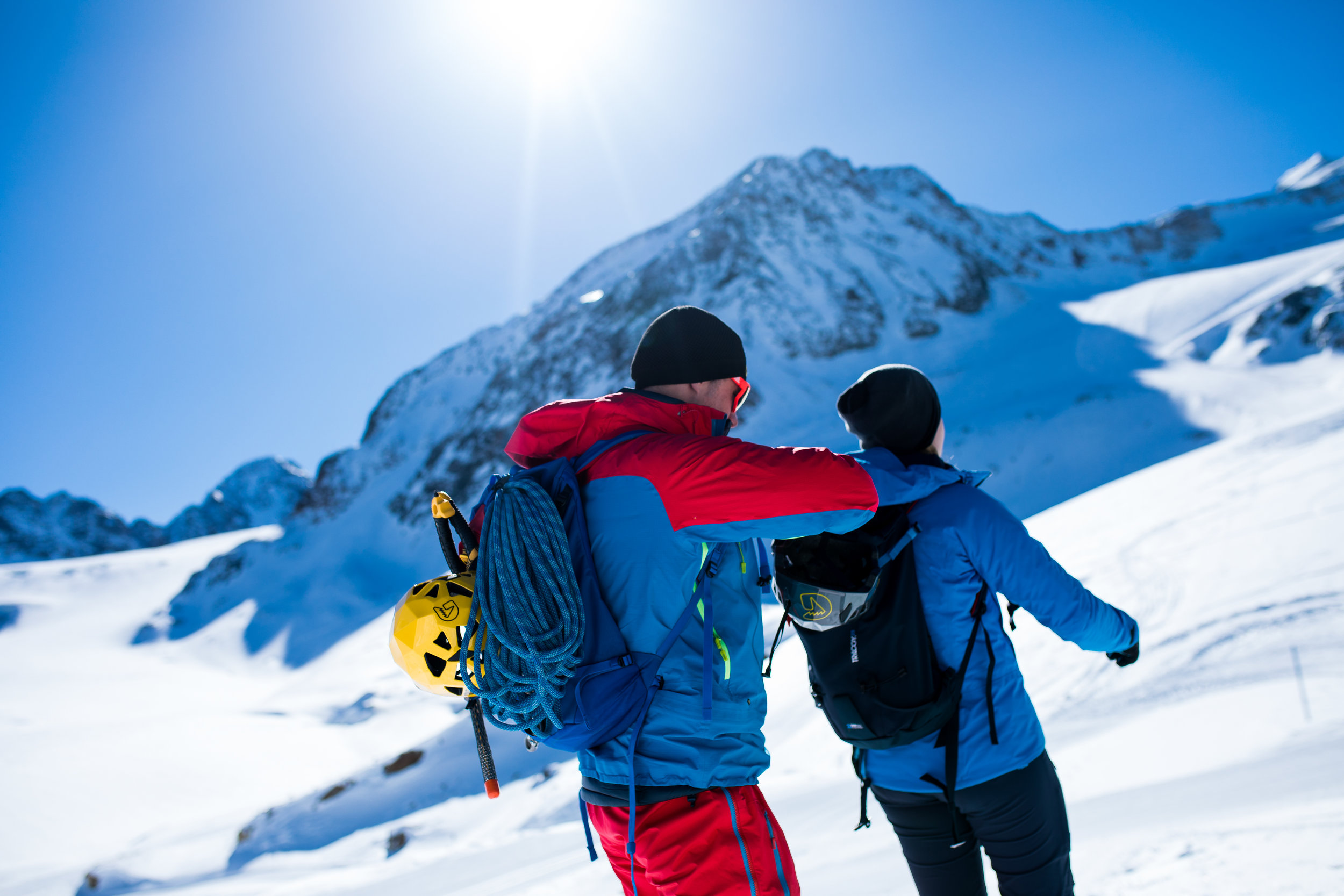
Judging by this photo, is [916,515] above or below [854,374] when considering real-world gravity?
below

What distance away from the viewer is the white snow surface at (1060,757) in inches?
116

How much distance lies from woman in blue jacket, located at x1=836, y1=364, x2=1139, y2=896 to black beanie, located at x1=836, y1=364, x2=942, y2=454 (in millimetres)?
37

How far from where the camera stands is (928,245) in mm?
43625

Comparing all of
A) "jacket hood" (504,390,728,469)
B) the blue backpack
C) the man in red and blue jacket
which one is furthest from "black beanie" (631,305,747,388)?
the blue backpack

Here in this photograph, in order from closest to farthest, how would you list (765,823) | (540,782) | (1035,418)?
1. (765,823)
2. (540,782)
3. (1035,418)

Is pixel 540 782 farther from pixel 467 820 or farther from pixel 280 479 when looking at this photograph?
pixel 280 479

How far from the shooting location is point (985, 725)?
185cm

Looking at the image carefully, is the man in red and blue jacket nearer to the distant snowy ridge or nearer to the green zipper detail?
the green zipper detail

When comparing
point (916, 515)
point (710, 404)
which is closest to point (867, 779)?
point (916, 515)

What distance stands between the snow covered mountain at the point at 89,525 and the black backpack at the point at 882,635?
10724 cm

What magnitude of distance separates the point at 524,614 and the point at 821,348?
33867mm

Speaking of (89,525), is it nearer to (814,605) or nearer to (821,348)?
(821,348)

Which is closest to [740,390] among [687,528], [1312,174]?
[687,528]

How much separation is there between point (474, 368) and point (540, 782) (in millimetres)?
54773
